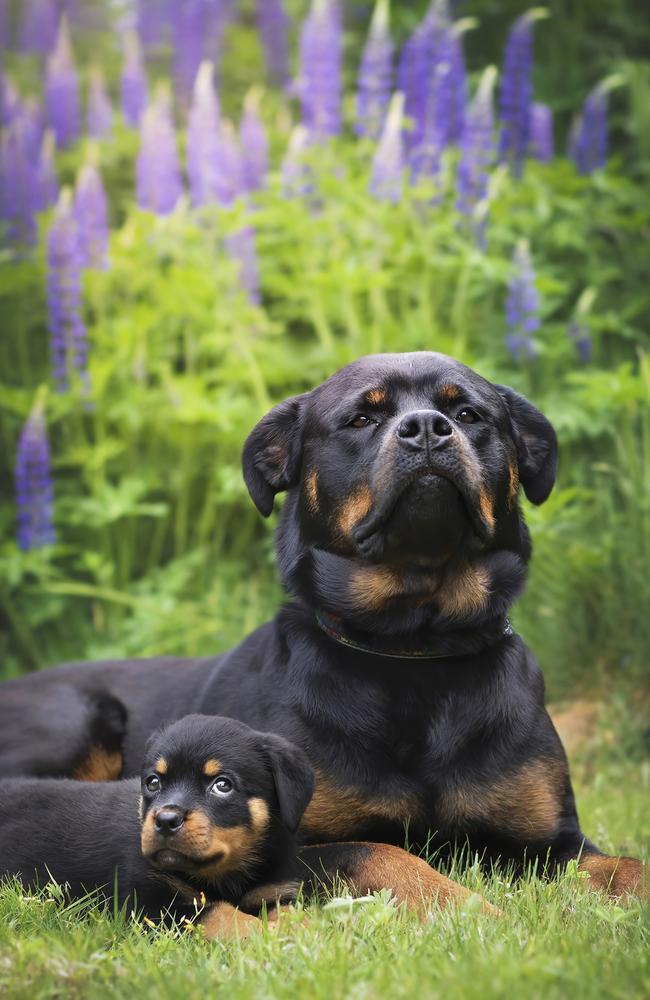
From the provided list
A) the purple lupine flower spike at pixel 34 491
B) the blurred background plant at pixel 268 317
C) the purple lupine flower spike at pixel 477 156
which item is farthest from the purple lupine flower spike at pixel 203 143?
the purple lupine flower spike at pixel 34 491

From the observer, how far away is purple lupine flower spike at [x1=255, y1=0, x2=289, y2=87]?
8.30m

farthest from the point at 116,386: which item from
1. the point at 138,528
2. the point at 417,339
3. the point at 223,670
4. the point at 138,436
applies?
the point at 223,670

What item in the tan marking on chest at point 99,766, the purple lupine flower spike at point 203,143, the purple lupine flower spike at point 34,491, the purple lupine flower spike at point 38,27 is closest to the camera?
the tan marking on chest at point 99,766

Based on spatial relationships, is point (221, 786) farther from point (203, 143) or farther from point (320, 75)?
point (320, 75)

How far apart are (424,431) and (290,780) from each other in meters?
0.92

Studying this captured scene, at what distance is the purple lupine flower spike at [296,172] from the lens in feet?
21.1

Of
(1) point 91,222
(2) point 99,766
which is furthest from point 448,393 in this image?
(1) point 91,222

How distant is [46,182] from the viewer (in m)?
6.73

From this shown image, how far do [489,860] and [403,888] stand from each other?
1.69 ft

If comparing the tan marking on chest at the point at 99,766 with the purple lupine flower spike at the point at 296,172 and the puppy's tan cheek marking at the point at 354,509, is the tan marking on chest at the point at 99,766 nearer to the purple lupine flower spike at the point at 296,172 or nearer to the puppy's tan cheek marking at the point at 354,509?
the puppy's tan cheek marking at the point at 354,509

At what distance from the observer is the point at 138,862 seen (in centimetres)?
301

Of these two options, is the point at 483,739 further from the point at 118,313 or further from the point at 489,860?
the point at 118,313

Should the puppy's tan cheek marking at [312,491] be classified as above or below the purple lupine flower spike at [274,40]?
below

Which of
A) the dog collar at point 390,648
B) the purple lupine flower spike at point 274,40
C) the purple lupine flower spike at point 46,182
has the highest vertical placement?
the purple lupine flower spike at point 274,40
